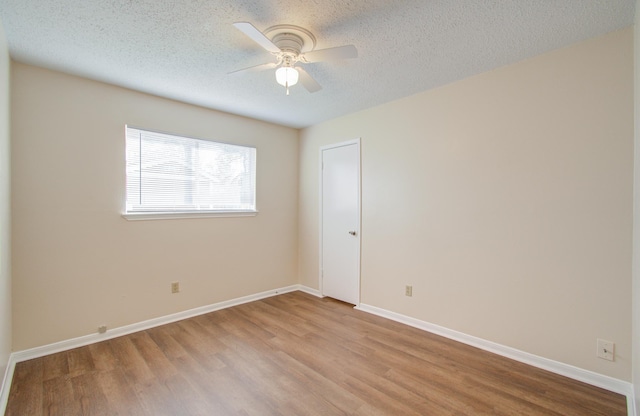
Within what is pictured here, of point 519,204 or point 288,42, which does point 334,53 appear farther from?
point 519,204

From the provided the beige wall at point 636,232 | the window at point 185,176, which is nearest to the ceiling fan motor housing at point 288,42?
the window at point 185,176

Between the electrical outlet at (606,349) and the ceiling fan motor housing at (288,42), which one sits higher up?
the ceiling fan motor housing at (288,42)

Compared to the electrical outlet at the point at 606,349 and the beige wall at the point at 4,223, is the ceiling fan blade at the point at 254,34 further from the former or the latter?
the electrical outlet at the point at 606,349

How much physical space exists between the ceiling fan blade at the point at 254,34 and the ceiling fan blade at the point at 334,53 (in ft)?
0.76

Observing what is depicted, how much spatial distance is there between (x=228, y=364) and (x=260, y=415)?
2.28 feet

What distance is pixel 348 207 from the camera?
12.6 ft

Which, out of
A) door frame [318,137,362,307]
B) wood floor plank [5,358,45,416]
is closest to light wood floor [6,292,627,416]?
wood floor plank [5,358,45,416]

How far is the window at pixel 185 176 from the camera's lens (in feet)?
9.93

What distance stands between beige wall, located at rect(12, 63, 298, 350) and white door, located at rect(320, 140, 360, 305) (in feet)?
4.30

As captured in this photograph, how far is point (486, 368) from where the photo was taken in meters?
2.28

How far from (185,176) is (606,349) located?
13.3ft

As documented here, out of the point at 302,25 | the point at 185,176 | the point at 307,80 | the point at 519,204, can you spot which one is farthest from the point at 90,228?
the point at 519,204

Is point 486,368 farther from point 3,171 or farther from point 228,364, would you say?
point 3,171

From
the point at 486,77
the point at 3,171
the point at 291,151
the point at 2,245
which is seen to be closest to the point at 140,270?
the point at 2,245
